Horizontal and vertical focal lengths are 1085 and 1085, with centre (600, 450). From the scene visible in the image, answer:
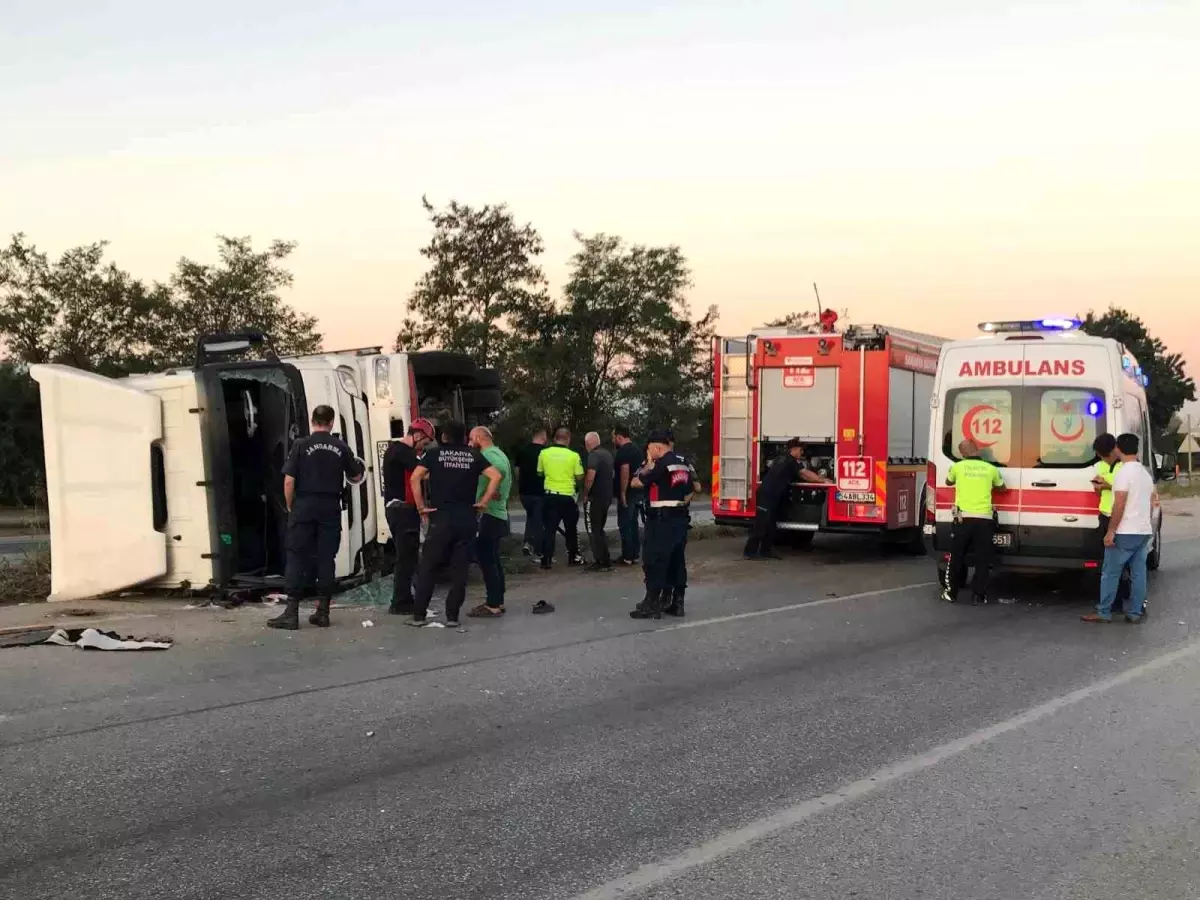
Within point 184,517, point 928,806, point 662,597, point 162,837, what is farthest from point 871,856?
point 184,517

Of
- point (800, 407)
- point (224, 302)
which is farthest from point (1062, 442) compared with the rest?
point (224, 302)

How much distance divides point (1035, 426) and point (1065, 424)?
0.27 meters

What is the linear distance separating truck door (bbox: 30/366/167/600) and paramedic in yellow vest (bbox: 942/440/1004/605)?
7.45 meters

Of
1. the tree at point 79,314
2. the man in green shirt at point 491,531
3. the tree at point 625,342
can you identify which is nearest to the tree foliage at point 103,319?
the tree at point 79,314

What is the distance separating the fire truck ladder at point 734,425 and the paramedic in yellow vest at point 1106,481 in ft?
16.9

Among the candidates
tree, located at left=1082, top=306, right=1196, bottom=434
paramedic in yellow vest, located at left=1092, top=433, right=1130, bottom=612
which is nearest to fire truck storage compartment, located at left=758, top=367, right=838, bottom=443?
paramedic in yellow vest, located at left=1092, top=433, right=1130, bottom=612

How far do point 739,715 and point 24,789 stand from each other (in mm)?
3590

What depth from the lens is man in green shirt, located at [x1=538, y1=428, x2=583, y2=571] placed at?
13.3m

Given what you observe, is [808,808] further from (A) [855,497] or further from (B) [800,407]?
(B) [800,407]

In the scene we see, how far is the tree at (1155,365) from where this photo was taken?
224 feet

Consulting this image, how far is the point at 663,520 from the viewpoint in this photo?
9492mm

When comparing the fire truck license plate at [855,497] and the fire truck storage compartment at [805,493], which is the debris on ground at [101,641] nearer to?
the fire truck storage compartment at [805,493]

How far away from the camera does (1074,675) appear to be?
7.31 meters

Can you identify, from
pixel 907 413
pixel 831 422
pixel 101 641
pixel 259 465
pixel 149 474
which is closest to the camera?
pixel 101 641
